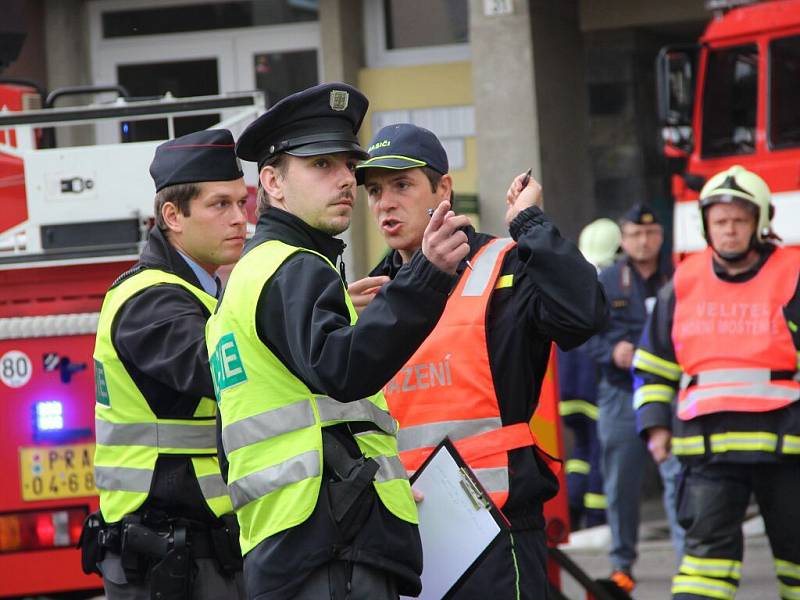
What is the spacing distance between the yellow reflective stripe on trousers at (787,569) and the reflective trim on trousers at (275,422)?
2998 millimetres

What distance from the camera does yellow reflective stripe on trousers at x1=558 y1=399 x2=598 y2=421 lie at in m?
9.15

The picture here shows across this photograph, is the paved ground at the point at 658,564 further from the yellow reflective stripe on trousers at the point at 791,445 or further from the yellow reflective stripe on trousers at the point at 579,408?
the yellow reflective stripe on trousers at the point at 791,445

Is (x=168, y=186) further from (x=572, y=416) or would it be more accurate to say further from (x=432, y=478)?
(x=572, y=416)

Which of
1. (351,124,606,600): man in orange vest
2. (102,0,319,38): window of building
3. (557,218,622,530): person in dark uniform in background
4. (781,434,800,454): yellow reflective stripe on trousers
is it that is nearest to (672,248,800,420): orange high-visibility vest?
(781,434,800,454): yellow reflective stripe on trousers

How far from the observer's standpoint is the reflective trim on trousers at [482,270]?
4.07 meters

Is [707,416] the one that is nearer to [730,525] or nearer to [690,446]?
[690,446]

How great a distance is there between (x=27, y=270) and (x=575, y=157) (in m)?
6.53

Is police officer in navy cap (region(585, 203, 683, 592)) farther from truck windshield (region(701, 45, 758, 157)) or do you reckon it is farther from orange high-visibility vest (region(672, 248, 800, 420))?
orange high-visibility vest (region(672, 248, 800, 420))

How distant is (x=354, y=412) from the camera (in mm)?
3301

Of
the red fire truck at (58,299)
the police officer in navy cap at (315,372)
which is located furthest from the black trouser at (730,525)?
the police officer in navy cap at (315,372)

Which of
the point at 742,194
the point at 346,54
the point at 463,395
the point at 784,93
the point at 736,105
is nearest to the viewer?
the point at 463,395

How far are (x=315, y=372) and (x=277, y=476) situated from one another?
0.99 feet

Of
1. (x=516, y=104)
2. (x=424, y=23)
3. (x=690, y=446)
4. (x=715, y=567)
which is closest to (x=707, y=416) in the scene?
(x=690, y=446)

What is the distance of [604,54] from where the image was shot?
12000 mm
